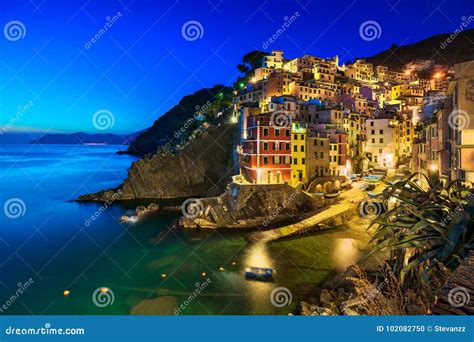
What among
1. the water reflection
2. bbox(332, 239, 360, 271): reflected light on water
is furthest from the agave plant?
bbox(332, 239, 360, 271): reflected light on water

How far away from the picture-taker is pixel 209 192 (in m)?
42.3

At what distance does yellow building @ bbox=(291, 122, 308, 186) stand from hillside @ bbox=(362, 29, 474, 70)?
78.7 meters

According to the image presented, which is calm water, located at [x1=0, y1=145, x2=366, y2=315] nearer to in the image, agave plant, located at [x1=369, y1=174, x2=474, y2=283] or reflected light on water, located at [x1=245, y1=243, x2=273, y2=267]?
reflected light on water, located at [x1=245, y1=243, x2=273, y2=267]

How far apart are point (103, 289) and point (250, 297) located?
795 cm

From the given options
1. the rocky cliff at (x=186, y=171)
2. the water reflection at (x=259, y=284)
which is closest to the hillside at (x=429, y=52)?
the rocky cliff at (x=186, y=171)

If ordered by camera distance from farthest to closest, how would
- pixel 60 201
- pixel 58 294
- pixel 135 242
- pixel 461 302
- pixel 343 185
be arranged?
1. pixel 60 201
2. pixel 343 185
3. pixel 135 242
4. pixel 58 294
5. pixel 461 302

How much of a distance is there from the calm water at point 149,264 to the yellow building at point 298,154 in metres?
8.47

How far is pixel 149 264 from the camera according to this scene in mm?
19547

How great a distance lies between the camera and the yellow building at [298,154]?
104ft

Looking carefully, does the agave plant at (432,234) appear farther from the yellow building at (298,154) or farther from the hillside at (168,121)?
the hillside at (168,121)

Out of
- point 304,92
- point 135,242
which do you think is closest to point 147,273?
point 135,242
